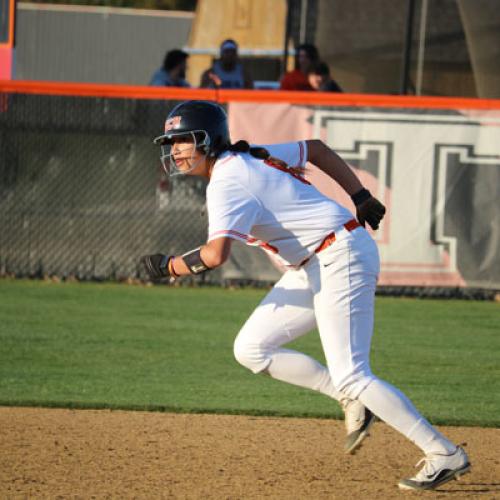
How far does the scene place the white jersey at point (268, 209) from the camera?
16.6ft

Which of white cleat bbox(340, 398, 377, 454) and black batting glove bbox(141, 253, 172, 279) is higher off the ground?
black batting glove bbox(141, 253, 172, 279)

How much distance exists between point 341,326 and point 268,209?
640 millimetres

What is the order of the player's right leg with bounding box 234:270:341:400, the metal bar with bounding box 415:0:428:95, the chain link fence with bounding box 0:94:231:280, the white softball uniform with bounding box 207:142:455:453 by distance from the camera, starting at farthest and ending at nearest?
the metal bar with bounding box 415:0:428:95
the chain link fence with bounding box 0:94:231:280
the player's right leg with bounding box 234:270:341:400
the white softball uniform with bounding box 207:142:455:453

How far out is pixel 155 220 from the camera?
12258mm

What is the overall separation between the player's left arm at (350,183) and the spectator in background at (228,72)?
27.1 feet

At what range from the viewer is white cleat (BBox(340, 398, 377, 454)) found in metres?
5.41

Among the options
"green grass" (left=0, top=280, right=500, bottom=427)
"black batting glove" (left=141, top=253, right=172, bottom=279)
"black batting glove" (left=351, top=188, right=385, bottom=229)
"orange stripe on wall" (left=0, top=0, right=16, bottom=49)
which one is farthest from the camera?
"orange stripe on wall" (left=0, top=0, right=16, bottom=49)

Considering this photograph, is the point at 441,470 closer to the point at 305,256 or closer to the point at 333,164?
the point at 305,256

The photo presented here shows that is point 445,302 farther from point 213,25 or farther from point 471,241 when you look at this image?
point 213,25

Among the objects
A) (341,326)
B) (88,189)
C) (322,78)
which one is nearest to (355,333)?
(341,326)

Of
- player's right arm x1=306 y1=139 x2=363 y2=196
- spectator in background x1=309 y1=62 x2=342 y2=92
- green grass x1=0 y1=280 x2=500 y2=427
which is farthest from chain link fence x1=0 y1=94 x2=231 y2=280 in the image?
player's right arm x1=306 y1=139 x2=363 y2=196

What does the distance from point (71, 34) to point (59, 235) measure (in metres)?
23.2

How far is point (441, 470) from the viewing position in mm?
5246

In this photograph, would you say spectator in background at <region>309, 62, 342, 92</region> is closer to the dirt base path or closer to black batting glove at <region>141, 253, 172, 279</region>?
the dirt base path
